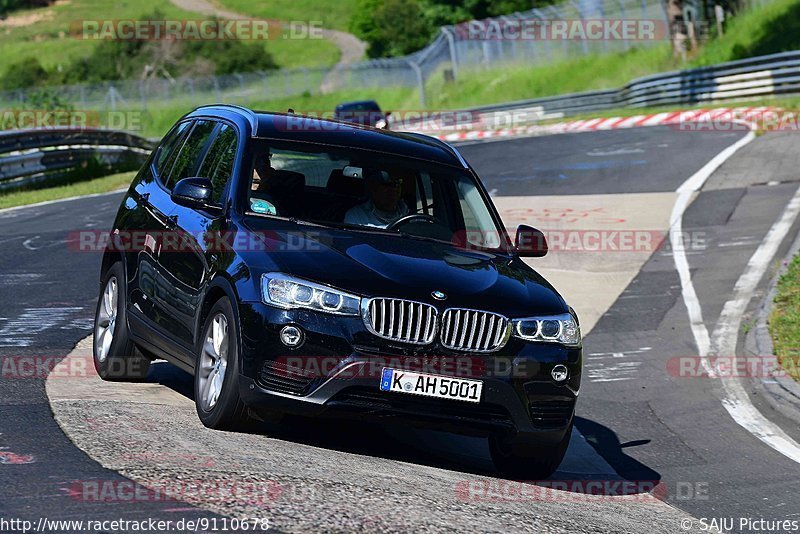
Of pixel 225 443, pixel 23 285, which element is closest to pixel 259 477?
pixel 225 443

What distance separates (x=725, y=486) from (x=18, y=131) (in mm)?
19810

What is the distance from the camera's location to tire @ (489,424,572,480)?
7.56 m

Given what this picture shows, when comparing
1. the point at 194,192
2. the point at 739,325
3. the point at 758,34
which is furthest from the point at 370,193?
the point at 758,34

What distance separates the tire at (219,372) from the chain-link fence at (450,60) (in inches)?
1669

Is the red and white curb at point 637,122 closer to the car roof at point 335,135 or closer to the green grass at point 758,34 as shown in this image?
the green grass at point 758,34

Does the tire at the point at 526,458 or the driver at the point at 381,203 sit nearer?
the tire at the point at 526,458

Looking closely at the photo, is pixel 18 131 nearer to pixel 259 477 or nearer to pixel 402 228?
pixel 402 228

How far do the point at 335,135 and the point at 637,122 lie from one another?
28.2 metres

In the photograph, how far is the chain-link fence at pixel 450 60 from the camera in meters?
51.5

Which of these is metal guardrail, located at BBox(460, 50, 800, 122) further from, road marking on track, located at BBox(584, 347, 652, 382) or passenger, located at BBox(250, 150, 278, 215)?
passenger, located at BBox(250, 150, 278, 215)

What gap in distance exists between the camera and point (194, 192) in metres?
7.72

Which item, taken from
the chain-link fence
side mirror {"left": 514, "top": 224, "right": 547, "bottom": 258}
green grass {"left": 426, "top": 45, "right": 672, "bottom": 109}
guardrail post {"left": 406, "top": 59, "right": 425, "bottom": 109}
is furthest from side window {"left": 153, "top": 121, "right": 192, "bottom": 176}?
guardrail post {"left": 406, "top": 59, "right": 425, "bottom": 109}

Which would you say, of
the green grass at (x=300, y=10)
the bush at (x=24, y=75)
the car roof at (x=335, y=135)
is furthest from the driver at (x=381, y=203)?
the green grass at (x=300, y=10)

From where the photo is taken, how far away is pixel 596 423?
9.86 meters
